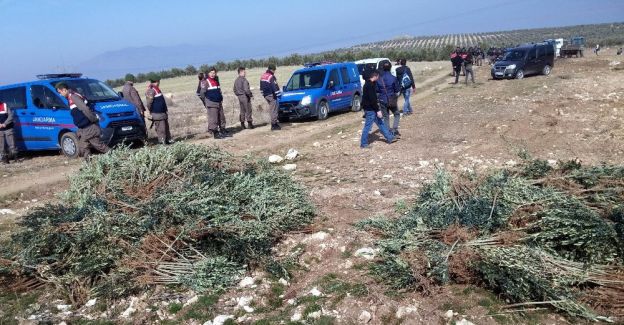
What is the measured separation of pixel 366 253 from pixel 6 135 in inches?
388

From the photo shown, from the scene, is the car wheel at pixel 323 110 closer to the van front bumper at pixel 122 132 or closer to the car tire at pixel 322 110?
the car tire at pixel 322 110

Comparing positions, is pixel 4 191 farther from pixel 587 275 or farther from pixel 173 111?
pixel 173 111

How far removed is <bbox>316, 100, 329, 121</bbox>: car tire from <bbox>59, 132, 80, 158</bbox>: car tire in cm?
702

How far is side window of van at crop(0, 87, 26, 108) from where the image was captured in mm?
11668

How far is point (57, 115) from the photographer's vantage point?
11203mm

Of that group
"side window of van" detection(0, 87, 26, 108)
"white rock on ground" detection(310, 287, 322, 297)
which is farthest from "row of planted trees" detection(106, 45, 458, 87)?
"white rock on ground" detection(310, 287, 322, 297)

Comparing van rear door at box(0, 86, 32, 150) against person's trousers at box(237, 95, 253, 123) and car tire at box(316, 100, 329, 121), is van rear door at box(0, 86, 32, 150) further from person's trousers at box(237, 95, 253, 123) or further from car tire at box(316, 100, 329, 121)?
car tire at box(316, 100, 329, 121)

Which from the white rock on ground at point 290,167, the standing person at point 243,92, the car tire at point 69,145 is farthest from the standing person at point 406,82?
the car tire at point 69,145

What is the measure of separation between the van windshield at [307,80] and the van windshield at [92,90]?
5.78m

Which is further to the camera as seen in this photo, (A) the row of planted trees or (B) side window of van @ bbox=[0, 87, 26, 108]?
(A) the row of planted trees

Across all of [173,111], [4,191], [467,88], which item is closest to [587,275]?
[4,191]

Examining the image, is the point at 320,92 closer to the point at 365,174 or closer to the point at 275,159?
the point at 275,159

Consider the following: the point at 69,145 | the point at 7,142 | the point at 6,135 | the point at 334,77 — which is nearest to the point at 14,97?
the point at 6,135

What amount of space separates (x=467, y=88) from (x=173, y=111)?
12.6 meters
